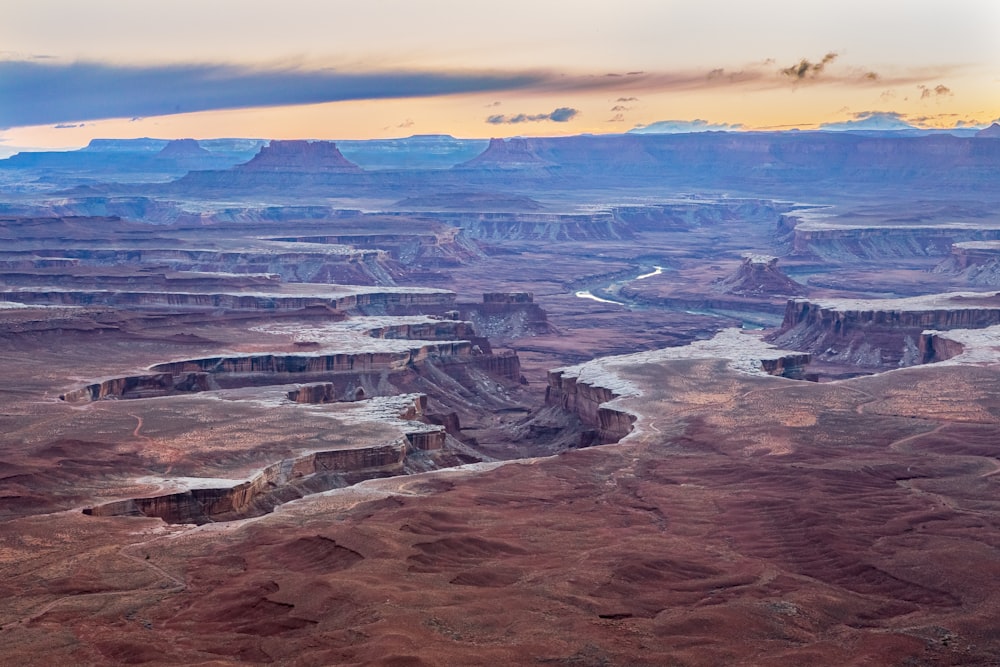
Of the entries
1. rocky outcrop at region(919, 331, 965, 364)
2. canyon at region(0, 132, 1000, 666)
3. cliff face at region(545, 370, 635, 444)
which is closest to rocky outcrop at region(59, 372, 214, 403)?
canyon at region(0, 132, 1000, 666)

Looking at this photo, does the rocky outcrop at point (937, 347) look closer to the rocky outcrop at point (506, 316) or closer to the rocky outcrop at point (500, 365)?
the rocky outcrop at point (500, 365)

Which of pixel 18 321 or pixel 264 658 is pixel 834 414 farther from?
pixel 18 321

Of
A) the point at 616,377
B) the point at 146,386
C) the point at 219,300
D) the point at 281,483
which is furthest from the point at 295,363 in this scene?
the point at 219,300

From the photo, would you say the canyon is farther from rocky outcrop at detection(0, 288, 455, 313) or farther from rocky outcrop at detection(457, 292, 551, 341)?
rocky outcrop at detection(457, 292, 551, 341)

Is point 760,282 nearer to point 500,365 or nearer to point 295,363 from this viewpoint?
point 500,365

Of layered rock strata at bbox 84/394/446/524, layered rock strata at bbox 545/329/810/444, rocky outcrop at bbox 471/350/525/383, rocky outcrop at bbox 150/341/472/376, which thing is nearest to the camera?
Answer: layered rock strata at bbox 84/394/446/524

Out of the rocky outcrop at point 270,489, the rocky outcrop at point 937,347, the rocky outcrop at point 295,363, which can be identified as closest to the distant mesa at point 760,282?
the rocky outcrop at point 937,347
